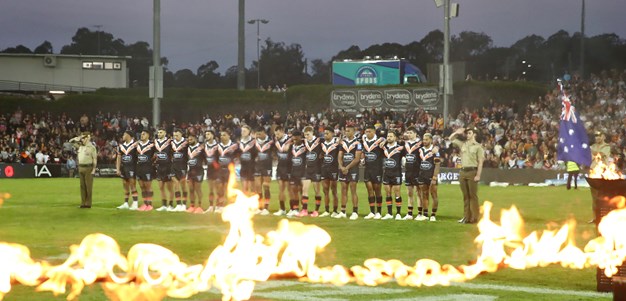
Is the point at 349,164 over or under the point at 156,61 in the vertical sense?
under

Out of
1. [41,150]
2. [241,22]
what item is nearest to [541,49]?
[241,22]

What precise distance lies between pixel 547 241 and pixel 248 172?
10.4 metres

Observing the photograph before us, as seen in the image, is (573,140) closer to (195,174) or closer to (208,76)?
(195,174)

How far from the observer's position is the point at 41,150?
51.4m

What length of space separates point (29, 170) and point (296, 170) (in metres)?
28.5

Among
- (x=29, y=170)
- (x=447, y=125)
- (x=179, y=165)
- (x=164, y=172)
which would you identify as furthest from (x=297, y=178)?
(x=29, y=170)

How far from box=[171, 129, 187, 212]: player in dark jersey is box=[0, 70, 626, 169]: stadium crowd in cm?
1730

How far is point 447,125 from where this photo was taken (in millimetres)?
42844

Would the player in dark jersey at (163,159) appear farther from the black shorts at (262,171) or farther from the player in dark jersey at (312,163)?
the player in dark jersey at (312,163)

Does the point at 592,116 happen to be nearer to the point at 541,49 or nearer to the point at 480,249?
the point at 480,249

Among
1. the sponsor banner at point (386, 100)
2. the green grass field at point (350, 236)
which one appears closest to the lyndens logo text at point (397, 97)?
the sponsor banner at point (386, 100)

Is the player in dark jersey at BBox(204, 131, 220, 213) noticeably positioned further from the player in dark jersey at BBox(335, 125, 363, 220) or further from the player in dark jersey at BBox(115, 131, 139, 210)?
the player in dark jersey at BBox(335, 125, 363, 220)

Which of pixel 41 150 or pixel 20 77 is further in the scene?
pixel 20 77

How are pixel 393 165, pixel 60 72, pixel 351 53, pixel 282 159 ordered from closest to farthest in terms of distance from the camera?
pixel 393 165
pixel 282 159
pixel 60 72
pixel 351 53
